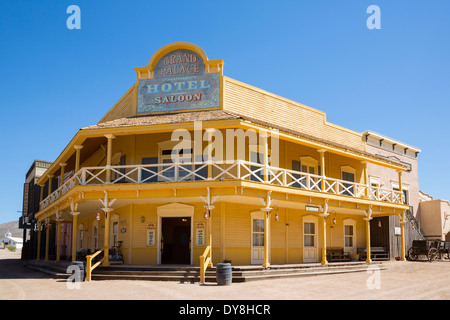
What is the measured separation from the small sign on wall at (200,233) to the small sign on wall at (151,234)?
6.36 feet

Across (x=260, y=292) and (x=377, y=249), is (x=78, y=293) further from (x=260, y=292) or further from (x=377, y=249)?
(x=377, y=249)

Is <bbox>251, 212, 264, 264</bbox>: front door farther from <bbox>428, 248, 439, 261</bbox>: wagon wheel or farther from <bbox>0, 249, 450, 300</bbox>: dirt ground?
<bbox>428, 248, 439, 261</bbox>: wagon wheel

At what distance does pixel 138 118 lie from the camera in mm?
21438

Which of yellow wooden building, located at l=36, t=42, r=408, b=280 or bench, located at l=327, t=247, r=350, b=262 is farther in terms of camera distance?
bench, located at l=327, t=247, r=350, b=262

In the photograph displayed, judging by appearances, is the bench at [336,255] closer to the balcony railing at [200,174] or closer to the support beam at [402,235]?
the balcony railing at [200,174]

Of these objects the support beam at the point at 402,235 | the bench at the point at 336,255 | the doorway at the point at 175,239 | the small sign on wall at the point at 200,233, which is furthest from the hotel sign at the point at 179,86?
the support beam at the point at 402,235

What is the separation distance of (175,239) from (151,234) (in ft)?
4.53

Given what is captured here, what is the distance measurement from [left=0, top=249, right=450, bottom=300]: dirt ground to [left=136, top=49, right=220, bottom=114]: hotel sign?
8.87 metres

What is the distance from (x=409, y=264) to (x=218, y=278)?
1297 cm

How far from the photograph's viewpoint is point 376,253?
2736 cm

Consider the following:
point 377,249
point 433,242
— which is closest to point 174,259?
point 377,249

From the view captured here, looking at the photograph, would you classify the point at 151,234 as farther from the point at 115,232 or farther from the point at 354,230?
the point at 354,230

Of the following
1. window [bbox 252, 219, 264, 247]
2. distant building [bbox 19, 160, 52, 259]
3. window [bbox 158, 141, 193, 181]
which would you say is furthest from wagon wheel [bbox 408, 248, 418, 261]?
distant building [bbox 19, 160, 52, 259]

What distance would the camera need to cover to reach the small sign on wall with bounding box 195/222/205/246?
20516 millimetres
